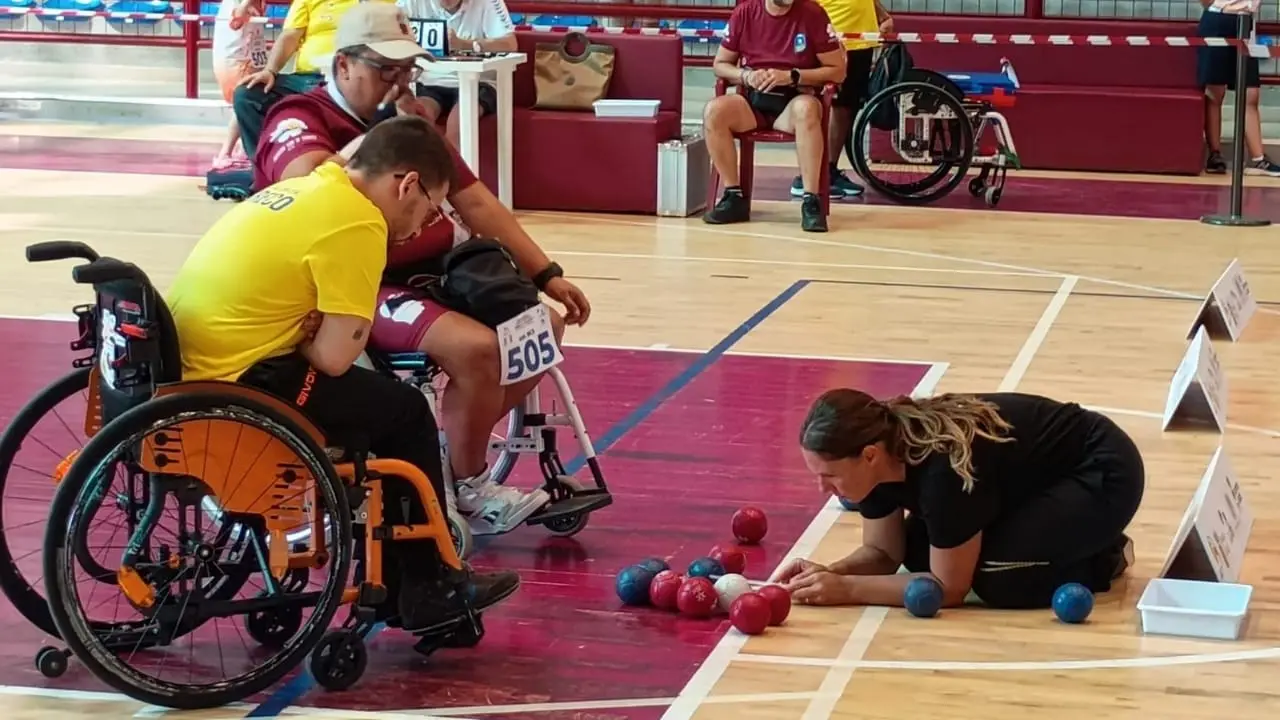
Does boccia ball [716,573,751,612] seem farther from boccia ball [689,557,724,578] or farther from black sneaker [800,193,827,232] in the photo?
black sneaker [800,193,827,232]

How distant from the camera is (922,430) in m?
4.01

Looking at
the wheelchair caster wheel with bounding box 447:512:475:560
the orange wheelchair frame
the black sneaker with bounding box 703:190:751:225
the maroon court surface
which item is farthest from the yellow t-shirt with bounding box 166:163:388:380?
the black sneaker with bounding box 703:190:751:225

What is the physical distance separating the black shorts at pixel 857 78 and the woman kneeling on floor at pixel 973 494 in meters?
6.32

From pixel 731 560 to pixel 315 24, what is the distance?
217 inches

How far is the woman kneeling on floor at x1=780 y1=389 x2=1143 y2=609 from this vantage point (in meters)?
3.98

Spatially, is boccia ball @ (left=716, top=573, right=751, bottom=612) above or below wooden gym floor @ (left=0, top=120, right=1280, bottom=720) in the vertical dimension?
above

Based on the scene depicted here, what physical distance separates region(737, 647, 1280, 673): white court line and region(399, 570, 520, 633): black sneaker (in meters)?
0.54

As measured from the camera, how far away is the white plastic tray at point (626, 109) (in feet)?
32.4

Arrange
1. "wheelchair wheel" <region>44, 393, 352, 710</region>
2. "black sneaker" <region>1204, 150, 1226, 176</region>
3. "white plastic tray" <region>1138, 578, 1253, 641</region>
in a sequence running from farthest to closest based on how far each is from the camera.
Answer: "black sneaker" <region>1204, 150, 1226, 176</region>
"white plastic tray" <region>1138, 578, 1253, 641</region>
"wheelchair wheel" <region>44, 393, 352, 710</region>

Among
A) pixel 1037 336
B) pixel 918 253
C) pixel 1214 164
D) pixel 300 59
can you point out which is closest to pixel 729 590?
pixel 1037 336

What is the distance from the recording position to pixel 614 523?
495 cm

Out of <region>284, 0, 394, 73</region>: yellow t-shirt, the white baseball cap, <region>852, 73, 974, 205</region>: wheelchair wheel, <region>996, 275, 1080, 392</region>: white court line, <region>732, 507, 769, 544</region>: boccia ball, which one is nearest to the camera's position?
the white baseball cap

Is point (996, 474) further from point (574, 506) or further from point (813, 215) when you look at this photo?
point (813, 215)

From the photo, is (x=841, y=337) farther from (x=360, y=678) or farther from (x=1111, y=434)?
(x=360, y=678)
